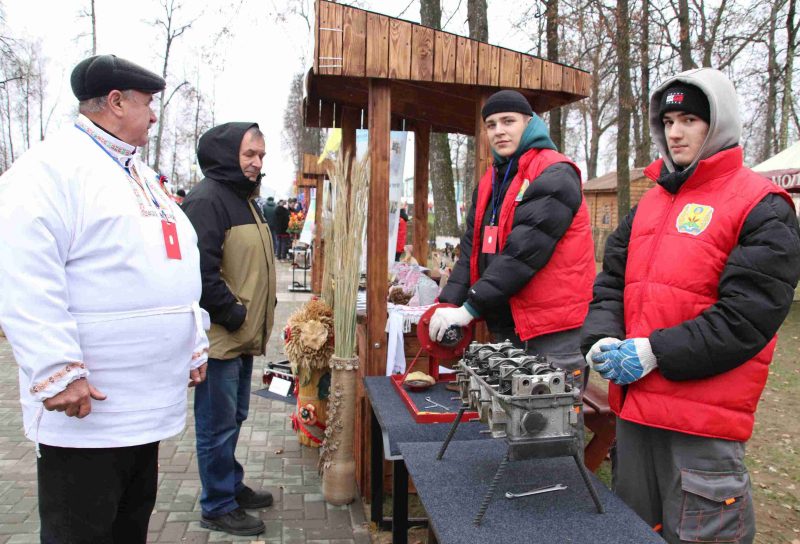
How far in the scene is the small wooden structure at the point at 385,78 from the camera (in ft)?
10.2

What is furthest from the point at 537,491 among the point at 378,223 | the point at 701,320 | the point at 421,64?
the point at 421,64

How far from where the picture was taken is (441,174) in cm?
960

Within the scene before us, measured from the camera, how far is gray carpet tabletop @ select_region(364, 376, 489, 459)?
233 centimetres

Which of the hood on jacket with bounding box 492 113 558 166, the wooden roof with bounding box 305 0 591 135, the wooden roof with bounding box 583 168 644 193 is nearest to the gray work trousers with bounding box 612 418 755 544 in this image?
the hood on jacket with bounding box 492 113 558 166

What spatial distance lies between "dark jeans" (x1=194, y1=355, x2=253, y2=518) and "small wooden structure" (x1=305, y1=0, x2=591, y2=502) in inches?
30.1

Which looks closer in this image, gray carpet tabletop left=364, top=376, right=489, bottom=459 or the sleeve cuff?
the sleeve cuff

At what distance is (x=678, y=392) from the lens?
171cm

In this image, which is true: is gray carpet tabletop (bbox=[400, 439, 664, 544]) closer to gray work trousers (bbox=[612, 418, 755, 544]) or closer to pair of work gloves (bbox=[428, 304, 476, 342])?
gray work trousers (bbox=[612, 418, 755, 544])

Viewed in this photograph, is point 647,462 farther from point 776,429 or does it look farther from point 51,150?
point 776,429

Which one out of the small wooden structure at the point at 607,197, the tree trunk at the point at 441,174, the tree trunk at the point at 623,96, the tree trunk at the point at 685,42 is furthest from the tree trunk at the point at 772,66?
the tree trunk at the point at 441,174

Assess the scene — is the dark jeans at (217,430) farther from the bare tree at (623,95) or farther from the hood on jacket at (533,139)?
the bare tree at (623,95)

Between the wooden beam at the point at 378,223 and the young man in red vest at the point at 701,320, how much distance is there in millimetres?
1683

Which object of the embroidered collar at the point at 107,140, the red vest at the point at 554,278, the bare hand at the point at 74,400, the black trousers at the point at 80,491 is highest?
the embroidered collar at the point at 107,140

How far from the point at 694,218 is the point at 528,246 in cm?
69
